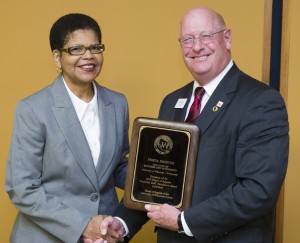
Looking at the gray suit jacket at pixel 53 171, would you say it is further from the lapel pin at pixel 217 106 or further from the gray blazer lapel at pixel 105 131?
the lapel pin at pixel 217 106

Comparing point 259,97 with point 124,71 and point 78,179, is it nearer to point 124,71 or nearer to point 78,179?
point 78,179

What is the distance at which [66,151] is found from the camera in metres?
1.84

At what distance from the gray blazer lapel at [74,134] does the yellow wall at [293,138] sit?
116cm

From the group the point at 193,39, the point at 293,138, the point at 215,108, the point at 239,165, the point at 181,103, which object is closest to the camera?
the point at 239,165

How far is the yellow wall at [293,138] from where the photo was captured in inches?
96.0

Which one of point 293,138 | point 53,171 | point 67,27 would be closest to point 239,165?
point 53,171

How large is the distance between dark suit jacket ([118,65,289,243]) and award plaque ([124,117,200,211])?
4 cm

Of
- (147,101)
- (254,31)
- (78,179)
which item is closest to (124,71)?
(147,101)

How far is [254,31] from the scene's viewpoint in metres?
2.53

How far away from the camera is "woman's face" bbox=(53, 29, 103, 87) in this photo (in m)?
1.88

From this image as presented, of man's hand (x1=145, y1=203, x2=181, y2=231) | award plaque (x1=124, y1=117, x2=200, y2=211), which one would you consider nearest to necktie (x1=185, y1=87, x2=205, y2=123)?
award plaque (x1=124, y1=117, x2=200, y2=211)

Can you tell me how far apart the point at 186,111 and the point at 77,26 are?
0.56 meters

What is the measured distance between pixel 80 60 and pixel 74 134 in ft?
0.99

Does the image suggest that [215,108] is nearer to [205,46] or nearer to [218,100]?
[218,100]
